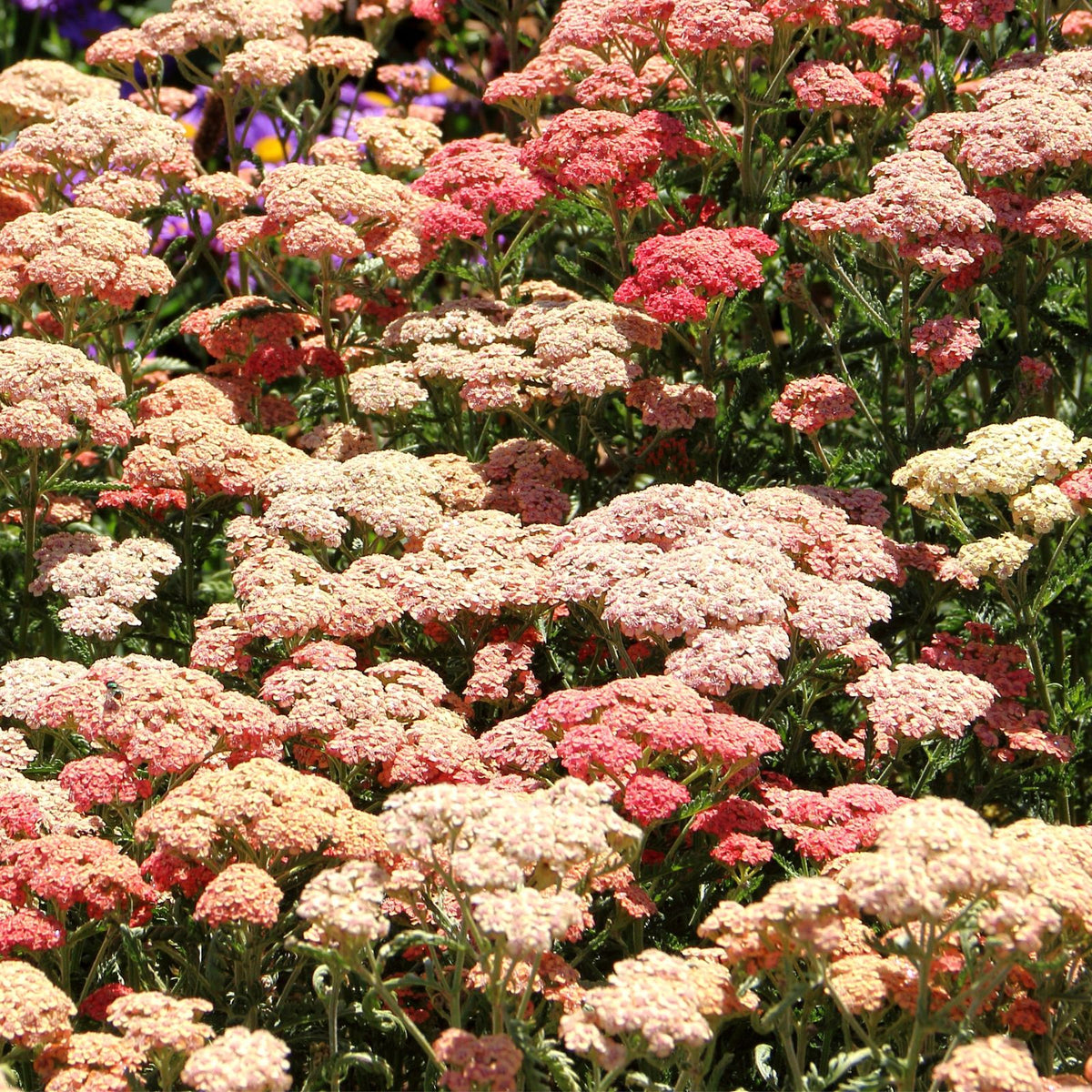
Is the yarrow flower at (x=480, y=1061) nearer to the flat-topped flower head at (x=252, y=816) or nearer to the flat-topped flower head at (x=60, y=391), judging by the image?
the flat-topped flower head at (x=252, y=816)

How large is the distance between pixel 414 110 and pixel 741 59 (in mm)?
1920

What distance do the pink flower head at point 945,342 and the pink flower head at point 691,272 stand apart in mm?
596

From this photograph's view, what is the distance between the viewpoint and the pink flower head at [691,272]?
571cm

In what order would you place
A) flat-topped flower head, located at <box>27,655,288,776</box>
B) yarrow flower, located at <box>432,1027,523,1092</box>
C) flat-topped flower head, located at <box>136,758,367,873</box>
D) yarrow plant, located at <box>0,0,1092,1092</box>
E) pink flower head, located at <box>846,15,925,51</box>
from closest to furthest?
yarrow flower, located at <box>432,1027,523,1092</box>, yarrow plant, located at <box>0,0,1092,1092</box>, flat-topped flower head, located at <box>136,758,367,873</box>, flat-topped flower head, located at <box>27,655,288,776</box>, pink flower head, located at <box>846,15,925,51</box>

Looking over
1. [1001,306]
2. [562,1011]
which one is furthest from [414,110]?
[562,1011]

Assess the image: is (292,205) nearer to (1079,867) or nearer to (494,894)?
(494,894)

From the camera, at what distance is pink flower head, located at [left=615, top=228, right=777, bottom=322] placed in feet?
18.7

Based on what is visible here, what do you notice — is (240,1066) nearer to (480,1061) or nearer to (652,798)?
(480,1061)

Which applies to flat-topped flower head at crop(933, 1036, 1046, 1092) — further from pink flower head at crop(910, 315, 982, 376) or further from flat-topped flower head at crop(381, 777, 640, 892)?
pink flower head at crop(910, 315, 982, 376)

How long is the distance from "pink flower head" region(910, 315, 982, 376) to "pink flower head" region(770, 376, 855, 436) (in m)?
0.30

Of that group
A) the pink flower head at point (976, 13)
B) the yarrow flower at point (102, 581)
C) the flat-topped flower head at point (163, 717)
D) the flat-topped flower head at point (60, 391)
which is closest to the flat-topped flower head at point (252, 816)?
the flat-topped flower head at point (163, 717)

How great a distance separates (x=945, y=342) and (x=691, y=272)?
90 centimetres

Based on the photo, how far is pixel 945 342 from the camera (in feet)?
18.6

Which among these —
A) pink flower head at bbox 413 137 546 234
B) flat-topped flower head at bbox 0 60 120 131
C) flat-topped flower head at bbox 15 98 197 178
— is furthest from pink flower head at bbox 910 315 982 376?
flat-topped flower head at bbox 0 60 120 131
